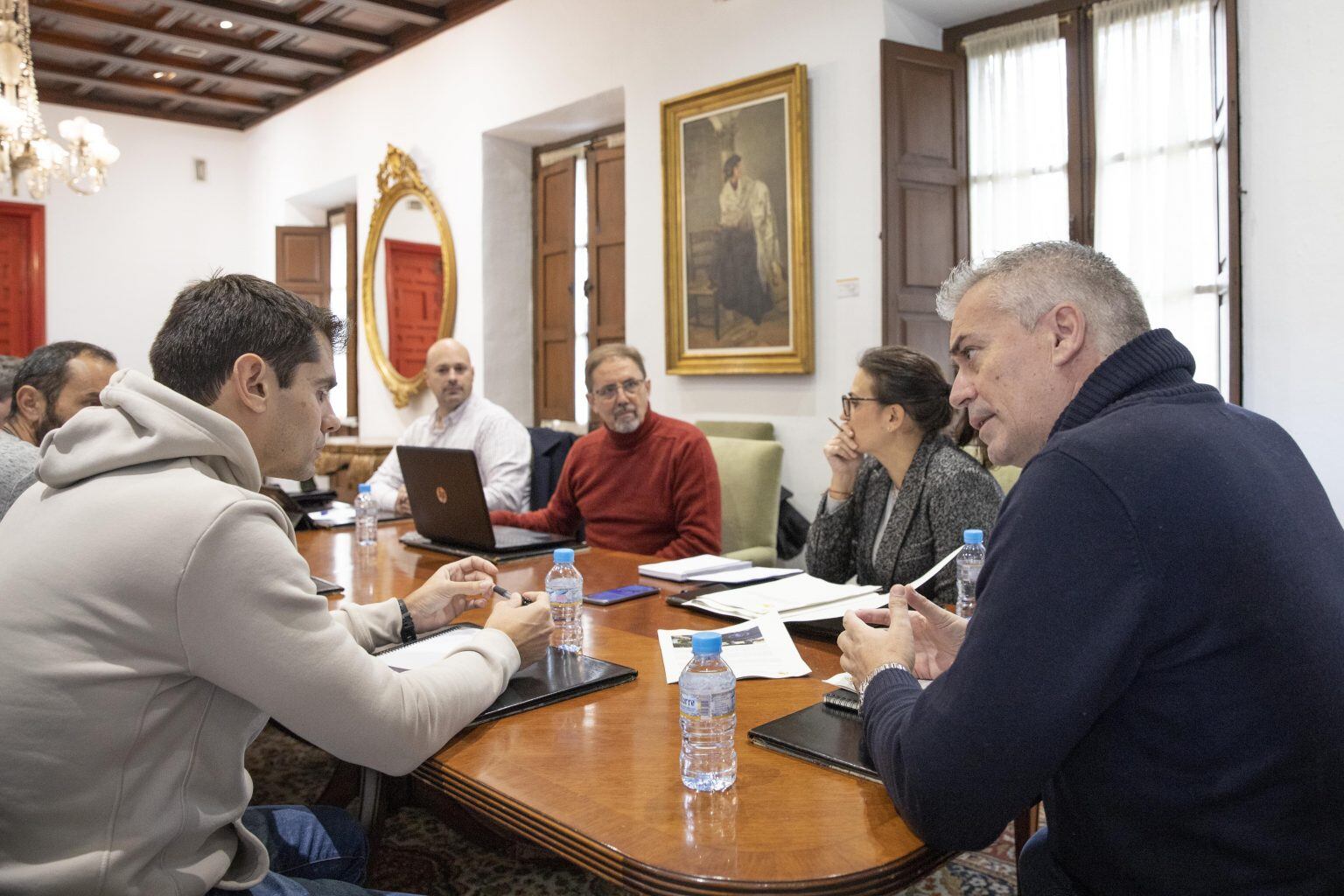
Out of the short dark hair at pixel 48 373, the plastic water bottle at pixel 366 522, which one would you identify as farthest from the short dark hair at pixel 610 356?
the short dark hair at pixel 48 373

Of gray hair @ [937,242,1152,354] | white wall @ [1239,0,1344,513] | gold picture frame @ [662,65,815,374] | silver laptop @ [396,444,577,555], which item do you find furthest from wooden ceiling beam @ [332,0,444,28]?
gray hair @ [937,242,1152,354]

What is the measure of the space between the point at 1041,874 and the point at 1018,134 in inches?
147

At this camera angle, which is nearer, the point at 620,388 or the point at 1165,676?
the point at 1165,676

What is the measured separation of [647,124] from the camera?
16.6 ft

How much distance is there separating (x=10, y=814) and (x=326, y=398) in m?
0.64

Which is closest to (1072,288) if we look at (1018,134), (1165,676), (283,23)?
(1165,676)

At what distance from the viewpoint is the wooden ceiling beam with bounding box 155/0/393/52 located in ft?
19.3

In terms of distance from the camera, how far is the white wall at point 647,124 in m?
4.21

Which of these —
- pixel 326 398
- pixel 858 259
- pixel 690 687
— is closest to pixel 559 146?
pixel 858 259

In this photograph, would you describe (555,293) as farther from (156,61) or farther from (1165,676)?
(1165,676)

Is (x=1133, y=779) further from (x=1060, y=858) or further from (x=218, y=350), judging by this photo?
(x=218, y=350)

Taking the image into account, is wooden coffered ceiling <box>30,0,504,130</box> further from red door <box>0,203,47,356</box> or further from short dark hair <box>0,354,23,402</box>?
short dark hair <box>0,354,23,402</box>

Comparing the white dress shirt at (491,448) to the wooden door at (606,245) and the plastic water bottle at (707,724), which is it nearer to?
the wooden door at (606,245)

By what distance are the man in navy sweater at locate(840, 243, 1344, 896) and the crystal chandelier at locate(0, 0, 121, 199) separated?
17.5 feet
